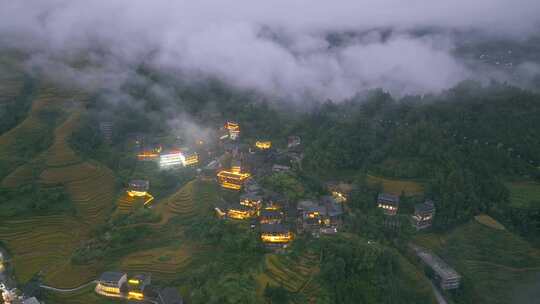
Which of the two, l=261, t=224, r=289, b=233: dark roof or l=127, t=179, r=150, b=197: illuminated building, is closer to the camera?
l=261, t=224, r=289, b=233: dark roof

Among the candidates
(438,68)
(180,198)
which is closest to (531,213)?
(438,68)

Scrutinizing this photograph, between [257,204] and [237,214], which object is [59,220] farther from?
[257,204]

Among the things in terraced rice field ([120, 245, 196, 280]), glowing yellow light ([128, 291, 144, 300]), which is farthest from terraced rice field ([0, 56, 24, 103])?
glowing yellow light ([128, 291, 144, 300])

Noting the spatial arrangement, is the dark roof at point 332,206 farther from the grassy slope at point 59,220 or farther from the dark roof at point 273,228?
the grassy slope at point 59,220

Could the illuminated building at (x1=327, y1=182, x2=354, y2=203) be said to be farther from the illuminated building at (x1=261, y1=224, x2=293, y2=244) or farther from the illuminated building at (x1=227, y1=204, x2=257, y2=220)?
the illuminated building at (x1=227, y1=204, x2=257, y2=220)

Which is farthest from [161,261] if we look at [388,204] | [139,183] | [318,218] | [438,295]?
[388,204]

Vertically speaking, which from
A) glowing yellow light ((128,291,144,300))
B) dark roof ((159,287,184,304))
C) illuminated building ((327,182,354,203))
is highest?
illuminated building ((327,182,354,203))

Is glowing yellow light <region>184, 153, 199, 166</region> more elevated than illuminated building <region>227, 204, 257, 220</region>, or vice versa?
glowing yellow light <region>184, 153, 199, 166</region>

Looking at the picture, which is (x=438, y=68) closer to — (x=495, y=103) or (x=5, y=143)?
(x=495, y=103)
